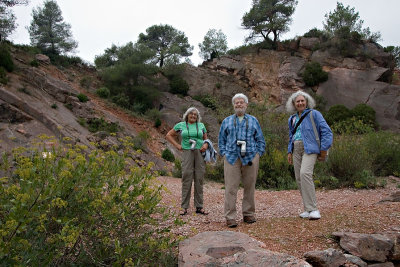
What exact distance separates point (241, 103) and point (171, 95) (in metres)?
22.8

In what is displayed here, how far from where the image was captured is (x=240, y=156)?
395cm

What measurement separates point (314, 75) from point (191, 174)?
77.3 ft

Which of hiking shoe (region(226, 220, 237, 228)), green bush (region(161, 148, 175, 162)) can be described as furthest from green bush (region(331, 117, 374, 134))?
green bush (region(161, 148, 175, 162))

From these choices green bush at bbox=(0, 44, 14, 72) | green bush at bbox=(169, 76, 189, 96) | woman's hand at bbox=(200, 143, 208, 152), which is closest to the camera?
woman's hand at bbox=(200, 143, 208, 152)

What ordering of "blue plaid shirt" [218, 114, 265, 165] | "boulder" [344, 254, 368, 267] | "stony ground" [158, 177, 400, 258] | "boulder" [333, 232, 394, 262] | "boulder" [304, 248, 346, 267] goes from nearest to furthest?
"boulder" [304, 248, 346, 267] < "boulder" [344, 254, 368, 267] < "boulder" [333, 232, 394, 262] < "stony ground" [158, 177, 400, 258] < "blue plaid shirt" [218, 114, 265, 165]

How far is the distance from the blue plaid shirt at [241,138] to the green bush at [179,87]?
2347cm

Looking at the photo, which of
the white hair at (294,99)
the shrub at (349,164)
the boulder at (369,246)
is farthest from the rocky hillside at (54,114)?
the boulder at (369,246)

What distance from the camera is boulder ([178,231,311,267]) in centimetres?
235

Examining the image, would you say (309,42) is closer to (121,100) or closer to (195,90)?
(195,90)

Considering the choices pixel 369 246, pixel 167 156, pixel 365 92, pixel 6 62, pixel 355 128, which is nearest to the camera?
pixel 369 246

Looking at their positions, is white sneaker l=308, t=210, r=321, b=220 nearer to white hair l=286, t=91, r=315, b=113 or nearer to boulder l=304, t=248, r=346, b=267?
boulder l=304, t=248, r=346, b=267

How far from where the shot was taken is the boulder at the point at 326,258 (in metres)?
2.57

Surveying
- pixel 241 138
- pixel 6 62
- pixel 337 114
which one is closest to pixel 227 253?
pixel 241 138

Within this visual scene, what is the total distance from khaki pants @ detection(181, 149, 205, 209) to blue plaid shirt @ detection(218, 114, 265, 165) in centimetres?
70
